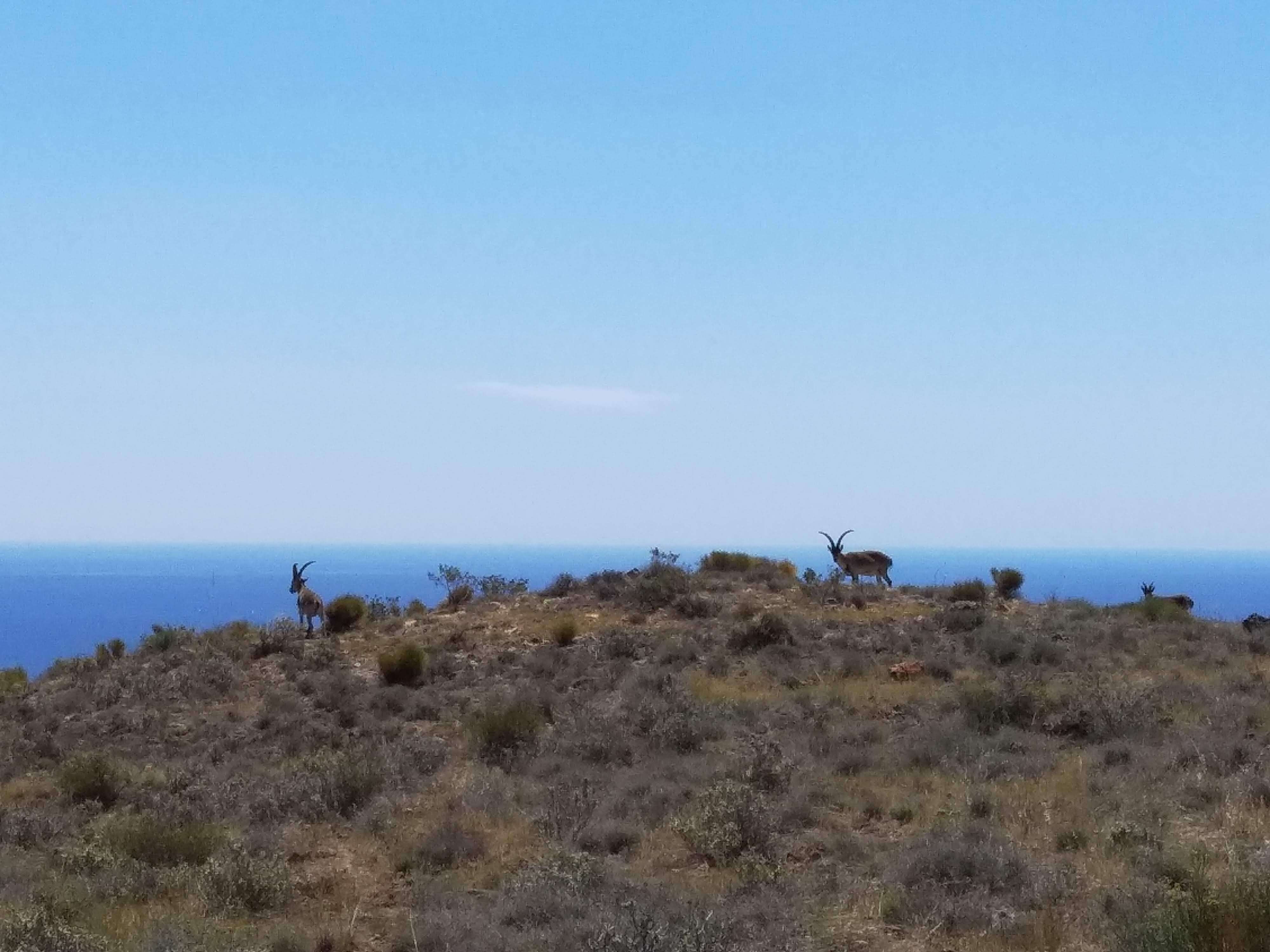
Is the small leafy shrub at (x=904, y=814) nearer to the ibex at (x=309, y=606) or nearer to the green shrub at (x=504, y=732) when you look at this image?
the green shrub at (x=504, y=732)

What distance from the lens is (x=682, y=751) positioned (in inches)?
603

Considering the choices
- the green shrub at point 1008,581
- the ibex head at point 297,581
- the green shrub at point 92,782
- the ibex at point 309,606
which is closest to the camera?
the green shrub at point 92,782

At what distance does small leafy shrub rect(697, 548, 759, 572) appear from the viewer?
1293 inches

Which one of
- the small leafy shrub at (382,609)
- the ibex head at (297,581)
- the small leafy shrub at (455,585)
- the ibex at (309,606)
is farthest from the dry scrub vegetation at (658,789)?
the small leafy shrub at (455,585)

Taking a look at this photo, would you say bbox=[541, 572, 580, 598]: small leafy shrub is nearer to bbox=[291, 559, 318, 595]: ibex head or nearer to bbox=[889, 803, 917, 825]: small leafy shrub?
bbox=[291, 559, 318, 595]: ibex head

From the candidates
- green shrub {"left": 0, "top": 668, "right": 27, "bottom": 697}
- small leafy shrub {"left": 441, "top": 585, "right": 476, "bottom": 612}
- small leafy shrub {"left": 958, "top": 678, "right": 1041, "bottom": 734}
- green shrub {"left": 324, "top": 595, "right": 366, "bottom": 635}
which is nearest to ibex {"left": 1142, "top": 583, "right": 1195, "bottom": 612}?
small leafy shrub {"left": 958, "top": 678, "right": 1041, "bottom": 734}

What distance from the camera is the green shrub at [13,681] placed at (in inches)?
936

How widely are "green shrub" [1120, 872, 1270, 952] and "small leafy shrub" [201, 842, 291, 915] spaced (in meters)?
6.55

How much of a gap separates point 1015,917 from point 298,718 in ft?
43.3

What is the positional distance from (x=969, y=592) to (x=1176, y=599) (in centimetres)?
547

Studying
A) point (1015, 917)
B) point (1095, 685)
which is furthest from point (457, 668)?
point (1015, 917)

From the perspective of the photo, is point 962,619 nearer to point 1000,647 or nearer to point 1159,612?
point 1000,647

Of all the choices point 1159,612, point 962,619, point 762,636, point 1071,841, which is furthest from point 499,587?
point 1071,841

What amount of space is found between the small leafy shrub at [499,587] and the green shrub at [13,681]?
10.5m
